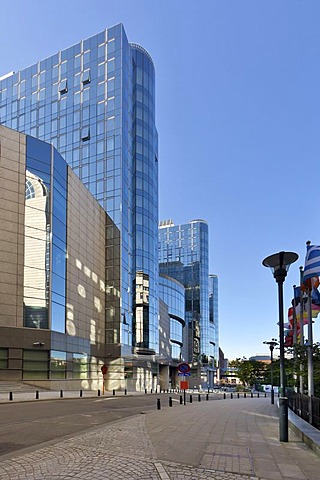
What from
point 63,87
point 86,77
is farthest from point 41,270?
point 63,87

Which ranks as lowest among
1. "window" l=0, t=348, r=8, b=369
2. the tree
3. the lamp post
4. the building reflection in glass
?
the tree

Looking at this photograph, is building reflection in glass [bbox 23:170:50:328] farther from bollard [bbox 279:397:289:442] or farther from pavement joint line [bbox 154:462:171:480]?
pavement joint line [bbox 154:462:171:480]

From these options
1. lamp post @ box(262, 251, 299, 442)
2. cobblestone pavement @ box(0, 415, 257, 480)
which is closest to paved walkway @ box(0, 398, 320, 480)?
cobblestone pavement @ box(0, 415, 257, 480)

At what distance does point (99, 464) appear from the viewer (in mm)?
8742

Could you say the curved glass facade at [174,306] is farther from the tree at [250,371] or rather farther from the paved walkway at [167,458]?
the paved walkway at [167,458]

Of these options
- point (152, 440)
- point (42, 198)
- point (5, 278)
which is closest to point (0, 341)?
point (5, 278)

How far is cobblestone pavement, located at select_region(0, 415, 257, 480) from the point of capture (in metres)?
7.81

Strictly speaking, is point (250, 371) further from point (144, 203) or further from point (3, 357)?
point (3, 357)

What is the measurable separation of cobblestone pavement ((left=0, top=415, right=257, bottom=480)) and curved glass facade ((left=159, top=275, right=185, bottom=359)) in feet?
300

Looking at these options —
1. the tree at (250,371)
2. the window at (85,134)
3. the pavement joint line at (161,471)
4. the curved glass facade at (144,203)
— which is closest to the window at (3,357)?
the curved glass facade at (144,203)

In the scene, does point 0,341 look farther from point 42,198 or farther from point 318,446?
point 318,446

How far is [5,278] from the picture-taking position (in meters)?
42.5

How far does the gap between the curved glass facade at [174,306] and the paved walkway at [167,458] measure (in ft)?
294

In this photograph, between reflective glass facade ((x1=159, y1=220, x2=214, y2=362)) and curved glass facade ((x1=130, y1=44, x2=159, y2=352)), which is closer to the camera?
curved glass facade ((x1=130, y1=44, x2=159, y2=352))
